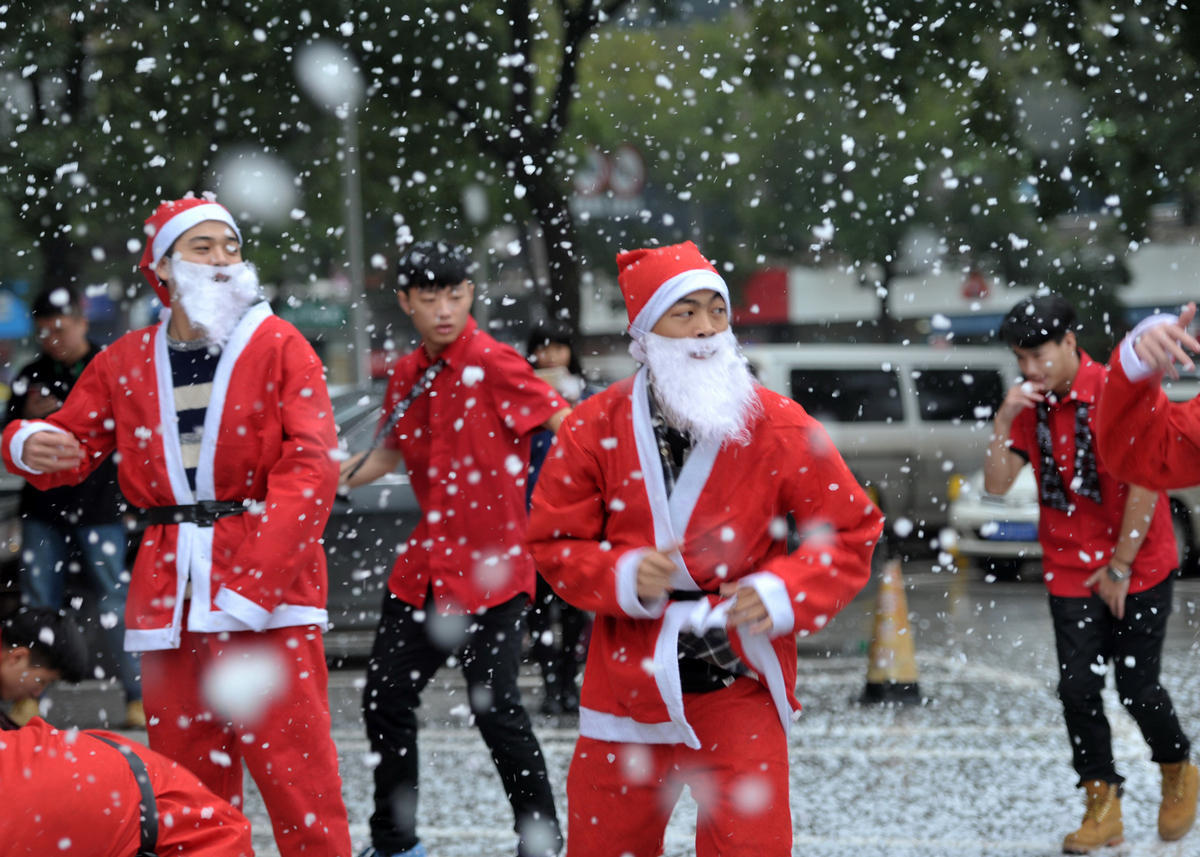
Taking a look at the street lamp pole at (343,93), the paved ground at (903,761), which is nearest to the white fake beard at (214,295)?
the paved ground at (903,761)

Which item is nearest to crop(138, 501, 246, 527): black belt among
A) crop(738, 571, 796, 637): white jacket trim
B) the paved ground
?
crop(738, 571, 796, 637): white jacket trim

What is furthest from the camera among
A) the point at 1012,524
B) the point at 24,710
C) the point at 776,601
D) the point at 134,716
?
the point at 1012,524

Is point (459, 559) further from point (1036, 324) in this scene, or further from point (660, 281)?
Result: point (1036, 324)

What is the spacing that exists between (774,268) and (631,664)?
25433 mm

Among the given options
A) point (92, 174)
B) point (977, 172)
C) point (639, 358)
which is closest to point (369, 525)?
point (639, 358)

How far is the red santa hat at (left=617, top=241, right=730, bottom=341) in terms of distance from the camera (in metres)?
3.31

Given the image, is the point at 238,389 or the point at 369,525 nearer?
the point at 238,389

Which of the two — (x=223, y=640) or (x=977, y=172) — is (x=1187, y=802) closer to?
(x=223, y=640)

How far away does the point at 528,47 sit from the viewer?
48.2ft

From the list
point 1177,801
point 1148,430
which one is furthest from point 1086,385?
point 1148,430

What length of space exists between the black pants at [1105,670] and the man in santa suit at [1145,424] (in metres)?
1.54

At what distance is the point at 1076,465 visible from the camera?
4812 millimetres

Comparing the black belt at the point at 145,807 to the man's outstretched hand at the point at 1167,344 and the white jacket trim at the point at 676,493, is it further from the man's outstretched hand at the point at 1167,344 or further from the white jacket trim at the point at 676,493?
the man's outstretched hand at the point at 1167,344

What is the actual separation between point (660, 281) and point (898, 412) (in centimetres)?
1123
